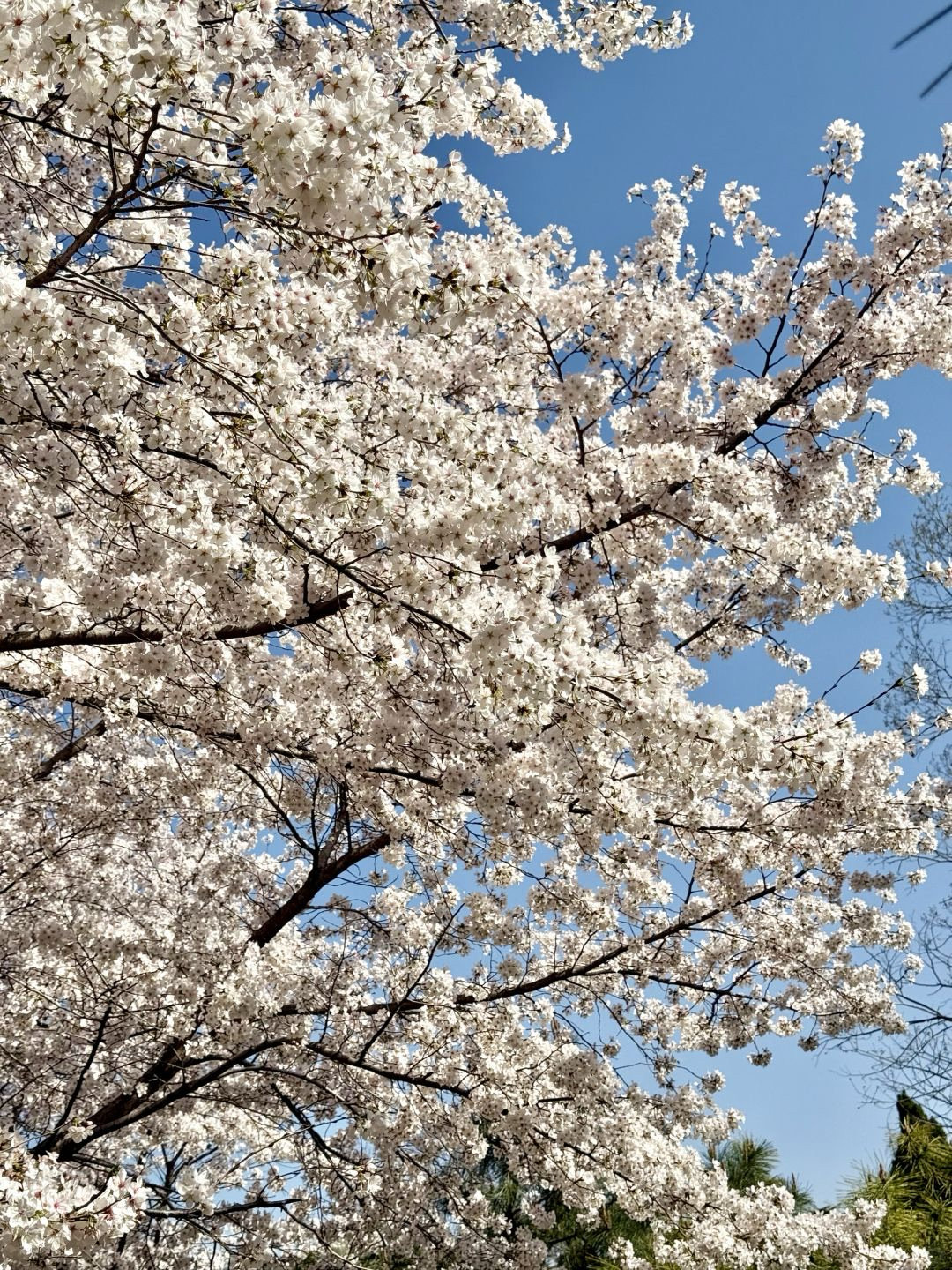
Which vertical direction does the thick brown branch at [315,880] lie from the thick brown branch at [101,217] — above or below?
below

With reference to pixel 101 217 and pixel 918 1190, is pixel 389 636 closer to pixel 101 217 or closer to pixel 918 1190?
pixel 101 217

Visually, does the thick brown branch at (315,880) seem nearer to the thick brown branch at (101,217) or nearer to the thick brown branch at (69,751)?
the thick brown branch at (69,751)

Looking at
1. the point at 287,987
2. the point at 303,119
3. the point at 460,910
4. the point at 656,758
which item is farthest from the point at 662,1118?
the point at 303,119

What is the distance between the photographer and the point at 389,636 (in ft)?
15.1

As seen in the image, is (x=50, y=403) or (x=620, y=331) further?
(x=620, y=331)

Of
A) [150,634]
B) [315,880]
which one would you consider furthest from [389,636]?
[315,880]

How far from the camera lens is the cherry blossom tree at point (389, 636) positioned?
328 centimetres

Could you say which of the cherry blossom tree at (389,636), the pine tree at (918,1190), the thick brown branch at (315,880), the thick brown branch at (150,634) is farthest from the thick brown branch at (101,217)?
the pine tree at (918,1190)

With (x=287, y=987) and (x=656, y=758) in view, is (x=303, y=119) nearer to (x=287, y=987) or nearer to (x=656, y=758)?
(x=656, y=758)

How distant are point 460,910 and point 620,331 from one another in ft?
13.7

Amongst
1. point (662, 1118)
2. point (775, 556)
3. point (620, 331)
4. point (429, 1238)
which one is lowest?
point (429, 1238)

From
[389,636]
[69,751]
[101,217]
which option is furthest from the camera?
[69,751]

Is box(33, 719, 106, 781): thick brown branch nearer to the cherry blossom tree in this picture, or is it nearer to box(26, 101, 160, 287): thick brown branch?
the cherry blossom tree

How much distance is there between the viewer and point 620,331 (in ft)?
18.3
